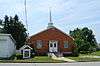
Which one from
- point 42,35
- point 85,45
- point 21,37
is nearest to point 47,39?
point 42,35

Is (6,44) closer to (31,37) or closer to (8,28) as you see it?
(31,37)

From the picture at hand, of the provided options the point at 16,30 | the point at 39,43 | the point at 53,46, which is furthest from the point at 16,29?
the point at 53,46

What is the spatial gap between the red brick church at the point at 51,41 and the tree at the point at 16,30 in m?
8.77

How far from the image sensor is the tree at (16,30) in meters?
59.8

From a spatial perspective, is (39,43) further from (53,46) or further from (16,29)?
(16,29)

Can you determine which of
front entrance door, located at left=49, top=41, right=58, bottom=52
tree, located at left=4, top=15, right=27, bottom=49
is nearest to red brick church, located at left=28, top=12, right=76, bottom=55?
front entrance door, located at left=49, top=41, right=58, bottom=52

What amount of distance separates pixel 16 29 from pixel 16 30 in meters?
0.23

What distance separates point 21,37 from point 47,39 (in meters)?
10.3

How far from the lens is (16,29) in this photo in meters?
60.5

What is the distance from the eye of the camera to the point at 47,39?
5112cm

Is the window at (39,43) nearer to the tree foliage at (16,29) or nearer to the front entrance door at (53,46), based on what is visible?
the front entrance door at (53,46)

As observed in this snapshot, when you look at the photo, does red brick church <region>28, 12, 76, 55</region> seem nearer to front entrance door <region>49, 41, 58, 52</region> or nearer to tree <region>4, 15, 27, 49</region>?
front entrance door <region>49, 41, 58, 52</region>

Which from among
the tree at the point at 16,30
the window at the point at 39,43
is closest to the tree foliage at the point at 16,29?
the tree at the point at 16,30

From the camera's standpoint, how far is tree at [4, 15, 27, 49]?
59.8 metres
